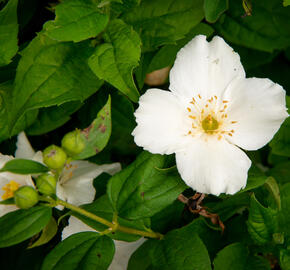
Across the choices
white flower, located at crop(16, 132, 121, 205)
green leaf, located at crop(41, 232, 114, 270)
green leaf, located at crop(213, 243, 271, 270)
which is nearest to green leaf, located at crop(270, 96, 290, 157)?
green leaf, located at crop(213, 243, 271, 270)

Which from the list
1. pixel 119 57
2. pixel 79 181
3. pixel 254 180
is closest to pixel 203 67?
pixel 119 57

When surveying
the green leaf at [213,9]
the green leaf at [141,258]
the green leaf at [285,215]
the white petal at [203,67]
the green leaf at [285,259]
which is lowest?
the green leaf at [141,258]

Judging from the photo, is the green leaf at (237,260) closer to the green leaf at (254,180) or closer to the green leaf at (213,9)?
the green leaf at (254,180)

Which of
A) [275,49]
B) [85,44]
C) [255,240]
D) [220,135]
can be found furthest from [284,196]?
[85,44]

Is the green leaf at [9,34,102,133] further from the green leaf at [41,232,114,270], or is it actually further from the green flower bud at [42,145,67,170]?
the green leaf at [41,232,114,270]

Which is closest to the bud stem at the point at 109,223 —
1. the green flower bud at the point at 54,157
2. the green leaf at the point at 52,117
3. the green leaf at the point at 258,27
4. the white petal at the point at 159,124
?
the green flower bud at the point at 54,157
